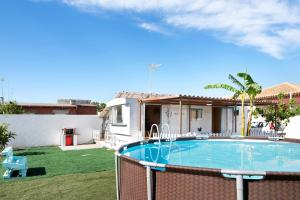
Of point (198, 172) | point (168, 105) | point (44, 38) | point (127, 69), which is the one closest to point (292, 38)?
point (168, 105)

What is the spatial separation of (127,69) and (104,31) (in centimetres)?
1286

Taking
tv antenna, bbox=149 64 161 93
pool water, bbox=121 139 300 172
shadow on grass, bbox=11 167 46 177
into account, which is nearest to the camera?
pool water, bbox=121 139 300 172

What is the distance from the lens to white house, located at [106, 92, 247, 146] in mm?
18547

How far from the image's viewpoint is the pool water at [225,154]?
33.3 feet

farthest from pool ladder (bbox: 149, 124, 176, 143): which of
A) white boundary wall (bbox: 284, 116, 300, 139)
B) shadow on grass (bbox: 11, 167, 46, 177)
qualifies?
white boundary wall (bbox: 284, 116, 300, 139)

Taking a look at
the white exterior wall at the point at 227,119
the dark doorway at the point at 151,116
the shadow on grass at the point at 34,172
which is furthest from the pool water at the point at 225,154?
the white exterior wall at the point at 227,119

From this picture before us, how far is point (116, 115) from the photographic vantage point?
20969mm

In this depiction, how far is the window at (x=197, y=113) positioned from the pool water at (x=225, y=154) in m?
8.97

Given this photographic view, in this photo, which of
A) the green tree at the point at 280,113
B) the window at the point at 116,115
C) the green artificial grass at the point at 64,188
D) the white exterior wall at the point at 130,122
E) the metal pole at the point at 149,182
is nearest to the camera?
the metal pole at the point at 149,182

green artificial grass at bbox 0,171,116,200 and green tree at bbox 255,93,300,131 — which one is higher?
green tree at bbox 255,93,300,131

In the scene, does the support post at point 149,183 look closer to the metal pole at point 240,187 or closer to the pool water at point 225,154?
the metal pole at point 240,187

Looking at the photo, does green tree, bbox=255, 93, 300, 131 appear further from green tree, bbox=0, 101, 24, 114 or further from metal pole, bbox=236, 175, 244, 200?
green tree, bbox=0, 101, 24, 114

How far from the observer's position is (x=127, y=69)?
118 feet

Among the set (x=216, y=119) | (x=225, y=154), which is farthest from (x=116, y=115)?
(x=225, y=154)
